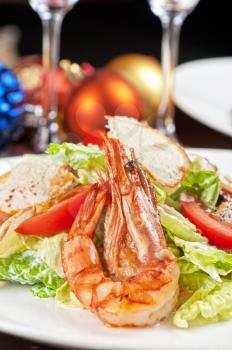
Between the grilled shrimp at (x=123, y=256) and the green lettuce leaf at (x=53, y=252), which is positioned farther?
the green lettuce leaf at (x=53, y=252)

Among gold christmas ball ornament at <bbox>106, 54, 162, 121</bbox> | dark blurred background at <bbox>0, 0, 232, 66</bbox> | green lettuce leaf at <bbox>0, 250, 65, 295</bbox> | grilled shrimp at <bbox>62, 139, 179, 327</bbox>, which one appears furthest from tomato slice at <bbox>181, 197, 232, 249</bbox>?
dark blurred background at <bbox>0, 0, 232, 66</bbox>

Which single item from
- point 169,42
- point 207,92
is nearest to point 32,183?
point 169,42

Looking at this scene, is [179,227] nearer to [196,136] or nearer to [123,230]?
[123,230]

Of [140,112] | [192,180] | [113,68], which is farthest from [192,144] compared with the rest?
[192,180]

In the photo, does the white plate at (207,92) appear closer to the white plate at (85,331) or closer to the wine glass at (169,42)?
the wine glass at (169,42)

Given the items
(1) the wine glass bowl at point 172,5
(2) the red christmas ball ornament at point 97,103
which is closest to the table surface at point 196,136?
(2) the red christmas ball ornament at point 97,103
